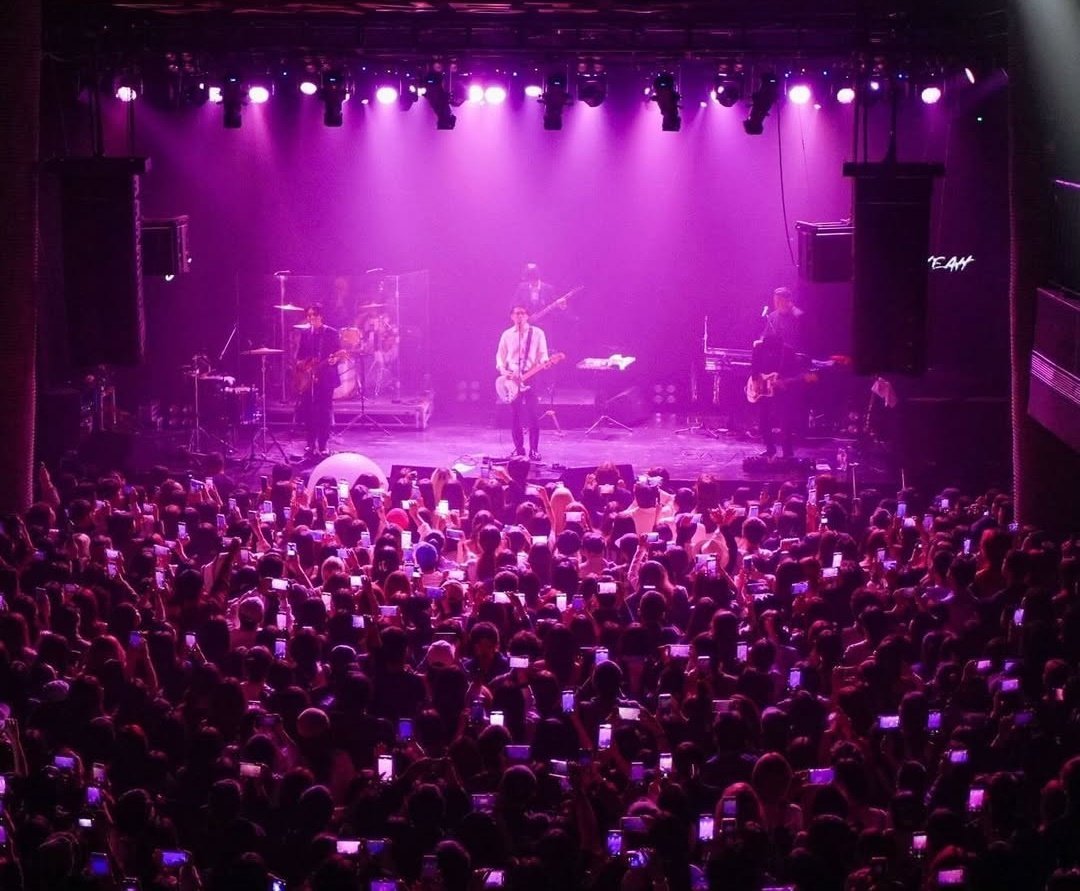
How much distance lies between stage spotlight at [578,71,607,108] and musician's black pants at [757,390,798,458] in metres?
4.15

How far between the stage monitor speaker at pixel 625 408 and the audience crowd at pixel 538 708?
26.5 feet

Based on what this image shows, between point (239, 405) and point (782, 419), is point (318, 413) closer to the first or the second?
point (239, 405)

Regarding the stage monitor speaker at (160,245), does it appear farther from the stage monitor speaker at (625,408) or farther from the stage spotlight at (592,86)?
the stage monitor speaker at (625,408)

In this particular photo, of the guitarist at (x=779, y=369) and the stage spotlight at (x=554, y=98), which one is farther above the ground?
the stage spotlight at (x=554, y=98)

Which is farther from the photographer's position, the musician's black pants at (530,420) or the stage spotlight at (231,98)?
the musician's black pants at (530,420)

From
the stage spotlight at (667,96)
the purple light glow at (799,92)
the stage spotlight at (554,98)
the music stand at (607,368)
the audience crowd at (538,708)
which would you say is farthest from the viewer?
the music stand at (607,368)

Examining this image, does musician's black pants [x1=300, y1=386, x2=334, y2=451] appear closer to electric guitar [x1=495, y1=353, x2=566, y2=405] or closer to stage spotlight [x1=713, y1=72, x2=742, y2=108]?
electric guitar [x1=495, y1=353, x2=566, y2=405]

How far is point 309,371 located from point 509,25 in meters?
4.85

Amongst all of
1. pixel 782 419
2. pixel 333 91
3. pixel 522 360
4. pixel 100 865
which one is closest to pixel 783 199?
pixel 782 419

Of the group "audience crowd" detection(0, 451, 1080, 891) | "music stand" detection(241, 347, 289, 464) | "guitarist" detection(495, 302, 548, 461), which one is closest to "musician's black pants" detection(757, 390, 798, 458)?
"guitarist" detection(495, 302, 548, 461)

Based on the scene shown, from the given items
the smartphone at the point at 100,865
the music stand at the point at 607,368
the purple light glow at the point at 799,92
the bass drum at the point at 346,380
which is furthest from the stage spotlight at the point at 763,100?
the smartphone at the point at 100,865

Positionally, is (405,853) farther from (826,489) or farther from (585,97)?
(585,97)

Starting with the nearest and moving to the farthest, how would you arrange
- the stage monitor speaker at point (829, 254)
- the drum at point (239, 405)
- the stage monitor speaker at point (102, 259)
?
the stage monitor speaker at point (102, 259) < the stage monitor speaker at point (829, 254) < the drum at point (239, 405)

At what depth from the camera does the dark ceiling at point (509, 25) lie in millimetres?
11898
